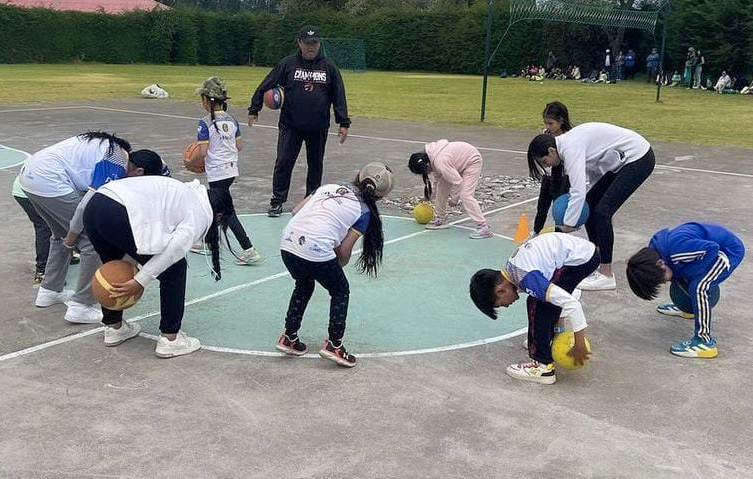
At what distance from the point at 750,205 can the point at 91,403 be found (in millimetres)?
8547

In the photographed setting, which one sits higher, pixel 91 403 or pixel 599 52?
pixel 599 52

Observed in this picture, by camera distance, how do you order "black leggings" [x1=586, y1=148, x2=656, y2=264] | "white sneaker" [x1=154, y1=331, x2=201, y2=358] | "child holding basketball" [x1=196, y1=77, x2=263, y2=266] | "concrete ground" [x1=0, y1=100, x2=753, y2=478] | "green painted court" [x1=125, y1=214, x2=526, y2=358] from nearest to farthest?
"concrete ground" [x1=0, y1=100, x2=753, y2=478], "white sneaker" [x1=154, y1=331, x2=201, y2=358], "green painted court" [x1=125, y1=214, x2=526, y2=358], "black leggings" [x1=586, y1=148, x2=656, y2=264], "child holding basketball" [x1=196, y1=77, x2=263, y2=266]

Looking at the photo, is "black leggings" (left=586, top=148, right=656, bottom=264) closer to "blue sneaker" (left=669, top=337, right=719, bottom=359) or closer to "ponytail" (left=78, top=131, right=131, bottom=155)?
"blue sneaker" (left=669, top=337, right=719, bottom=359)

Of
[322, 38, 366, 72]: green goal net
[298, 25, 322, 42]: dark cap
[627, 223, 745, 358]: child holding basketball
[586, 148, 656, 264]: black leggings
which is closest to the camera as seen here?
[627, 223, 745, 358]: child holding basketball

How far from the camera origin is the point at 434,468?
363 centimetres

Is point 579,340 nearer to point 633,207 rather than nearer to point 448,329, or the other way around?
point 448,329

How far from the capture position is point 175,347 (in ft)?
16.1

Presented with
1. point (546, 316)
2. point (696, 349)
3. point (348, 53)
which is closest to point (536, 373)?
point (546, 316)

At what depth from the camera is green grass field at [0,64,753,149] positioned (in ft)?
63.7

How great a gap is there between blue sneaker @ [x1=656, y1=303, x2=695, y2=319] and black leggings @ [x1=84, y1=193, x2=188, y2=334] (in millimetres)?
3675

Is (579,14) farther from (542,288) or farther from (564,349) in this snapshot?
(542,288)

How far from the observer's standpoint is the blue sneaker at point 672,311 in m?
5.81

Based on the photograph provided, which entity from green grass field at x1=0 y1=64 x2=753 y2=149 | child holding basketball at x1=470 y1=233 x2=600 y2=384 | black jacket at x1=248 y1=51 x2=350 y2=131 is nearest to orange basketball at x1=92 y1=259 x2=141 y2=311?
child holding basketball at x1=470 y1=233 x2=600 y2=384

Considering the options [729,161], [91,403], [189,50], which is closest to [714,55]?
[729,161]
